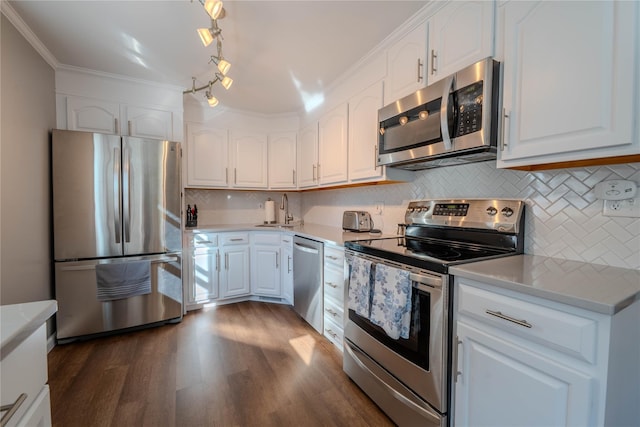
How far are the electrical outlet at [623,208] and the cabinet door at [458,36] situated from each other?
0.88 metres

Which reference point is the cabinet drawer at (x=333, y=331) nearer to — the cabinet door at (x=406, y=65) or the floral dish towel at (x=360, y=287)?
the floral dish towel at (x=360, y=287)

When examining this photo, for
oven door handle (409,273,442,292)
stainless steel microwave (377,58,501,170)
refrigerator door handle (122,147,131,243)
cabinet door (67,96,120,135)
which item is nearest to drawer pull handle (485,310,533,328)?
oven door handle (409,273,442,292)

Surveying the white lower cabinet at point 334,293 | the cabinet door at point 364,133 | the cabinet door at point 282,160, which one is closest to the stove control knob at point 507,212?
the cabinet door at point 364,133

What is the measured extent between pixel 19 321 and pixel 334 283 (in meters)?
1.75

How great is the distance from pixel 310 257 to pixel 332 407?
1160mm

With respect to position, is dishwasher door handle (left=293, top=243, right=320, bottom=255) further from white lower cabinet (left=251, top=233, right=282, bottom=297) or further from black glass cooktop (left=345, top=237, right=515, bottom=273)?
black glass cooktop (left=345, top=237, right=515, bottom=273)

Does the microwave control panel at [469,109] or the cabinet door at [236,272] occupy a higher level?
the microwave control panel at [469,109]

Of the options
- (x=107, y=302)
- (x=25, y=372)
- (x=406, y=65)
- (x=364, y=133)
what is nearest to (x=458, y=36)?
(x=406, y=65)

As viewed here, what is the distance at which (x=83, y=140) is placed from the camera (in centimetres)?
229

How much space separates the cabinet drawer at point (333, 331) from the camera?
2.13m

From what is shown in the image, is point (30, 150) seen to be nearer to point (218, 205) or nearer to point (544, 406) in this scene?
point (218, 205)

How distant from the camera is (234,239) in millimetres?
Answer: 3152

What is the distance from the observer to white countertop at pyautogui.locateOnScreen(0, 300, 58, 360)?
0.54 meters

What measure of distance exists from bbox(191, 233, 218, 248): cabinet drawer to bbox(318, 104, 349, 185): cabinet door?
52.6 inches
